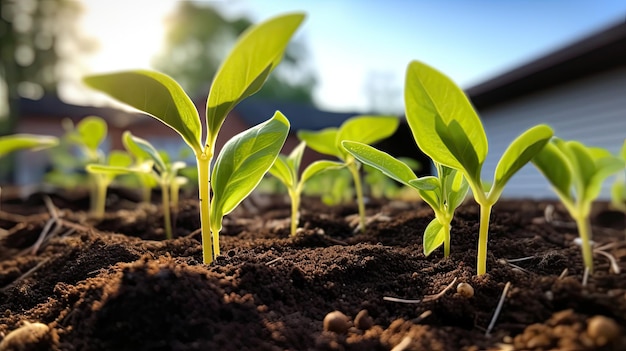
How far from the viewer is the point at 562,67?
15.9 ft

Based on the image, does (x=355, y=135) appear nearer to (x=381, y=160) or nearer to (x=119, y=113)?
(x=381, y=160)

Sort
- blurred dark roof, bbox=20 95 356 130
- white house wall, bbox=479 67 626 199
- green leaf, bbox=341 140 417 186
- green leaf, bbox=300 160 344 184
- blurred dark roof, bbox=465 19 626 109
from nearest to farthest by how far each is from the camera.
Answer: green leaf, bbox=341 140 417 186 → green leaf, bbox=300 160 344 184 → blurred dark roof, bbox=465 19 626 109 → white house wall, bbox=479 67 626 199 → blurred dark roof, bbox=20 95 356 130

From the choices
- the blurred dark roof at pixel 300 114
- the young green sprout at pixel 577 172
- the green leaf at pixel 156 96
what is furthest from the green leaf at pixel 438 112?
the blurred dark roof at pixel 300 114

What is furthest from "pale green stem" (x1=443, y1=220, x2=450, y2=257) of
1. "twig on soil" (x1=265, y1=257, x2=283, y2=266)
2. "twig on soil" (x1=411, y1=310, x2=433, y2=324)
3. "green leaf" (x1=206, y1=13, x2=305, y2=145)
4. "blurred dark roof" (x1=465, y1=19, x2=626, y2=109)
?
"blurred dark roof" (x1=465, y1=19, x2=626, y2=109)

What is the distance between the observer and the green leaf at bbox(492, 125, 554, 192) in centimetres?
64

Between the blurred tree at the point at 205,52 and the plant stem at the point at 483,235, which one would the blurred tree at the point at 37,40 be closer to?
the blurred tree at the point at 205,52

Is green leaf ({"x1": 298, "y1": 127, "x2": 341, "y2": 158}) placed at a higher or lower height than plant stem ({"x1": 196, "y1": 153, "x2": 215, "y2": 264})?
higher

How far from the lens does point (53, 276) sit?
1.05 meters

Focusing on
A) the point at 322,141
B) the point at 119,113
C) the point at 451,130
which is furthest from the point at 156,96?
the point at 119,113

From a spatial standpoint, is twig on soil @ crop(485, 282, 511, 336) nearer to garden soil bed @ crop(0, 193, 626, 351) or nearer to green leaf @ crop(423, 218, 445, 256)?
garden soil bed @ crop(0, 193, 626, 351)

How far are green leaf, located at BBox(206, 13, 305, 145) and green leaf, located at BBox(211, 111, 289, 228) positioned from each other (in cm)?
6

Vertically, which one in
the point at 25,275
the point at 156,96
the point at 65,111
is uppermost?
the point at 65,111

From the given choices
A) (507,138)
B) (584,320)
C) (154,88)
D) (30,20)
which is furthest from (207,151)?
(30,20)

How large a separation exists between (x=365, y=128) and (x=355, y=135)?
0.04 meters
